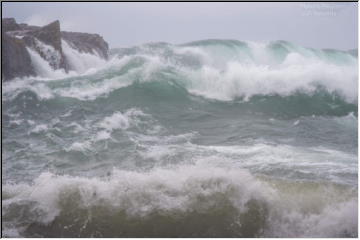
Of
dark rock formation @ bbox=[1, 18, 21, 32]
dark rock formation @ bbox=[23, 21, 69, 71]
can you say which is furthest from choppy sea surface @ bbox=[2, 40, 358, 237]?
dark rock formation @ bbox=[1, 18, 21, 32]

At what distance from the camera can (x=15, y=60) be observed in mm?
5992

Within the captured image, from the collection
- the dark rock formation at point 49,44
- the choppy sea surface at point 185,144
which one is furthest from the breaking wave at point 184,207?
the dark rock formation at point 49,44

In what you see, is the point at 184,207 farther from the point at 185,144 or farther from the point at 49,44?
the point at 49,44

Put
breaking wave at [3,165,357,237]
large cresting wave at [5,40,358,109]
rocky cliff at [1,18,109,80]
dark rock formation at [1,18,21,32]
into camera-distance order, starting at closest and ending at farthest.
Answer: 1. breaking wave at [3,165,357,237]
2. dark rock formation at [1,18,21,32]
3. large cresting wave at [5,40,358,109]
4. rocky cliff at [1,18,109,80]

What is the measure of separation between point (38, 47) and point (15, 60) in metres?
0.79

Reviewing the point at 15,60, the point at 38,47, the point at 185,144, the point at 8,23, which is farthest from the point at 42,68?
the point at 185,144

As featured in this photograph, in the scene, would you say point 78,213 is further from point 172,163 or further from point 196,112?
point 196,112

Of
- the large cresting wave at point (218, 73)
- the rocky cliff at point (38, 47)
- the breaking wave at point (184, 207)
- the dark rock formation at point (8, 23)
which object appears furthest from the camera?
the rocky cliff at point (38, 47)

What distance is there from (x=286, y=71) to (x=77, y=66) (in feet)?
11.5

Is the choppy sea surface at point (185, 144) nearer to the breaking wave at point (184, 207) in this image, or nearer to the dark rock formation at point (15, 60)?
the breaking wave at point (184, 207)

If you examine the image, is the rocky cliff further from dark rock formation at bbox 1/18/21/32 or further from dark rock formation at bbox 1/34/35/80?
dark rock formation at bbox 1/18/21/32

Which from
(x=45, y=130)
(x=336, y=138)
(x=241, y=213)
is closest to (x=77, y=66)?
(x=45, y=130)

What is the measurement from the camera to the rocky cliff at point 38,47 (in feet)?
18.5

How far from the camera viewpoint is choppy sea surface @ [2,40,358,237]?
2.39 meters
